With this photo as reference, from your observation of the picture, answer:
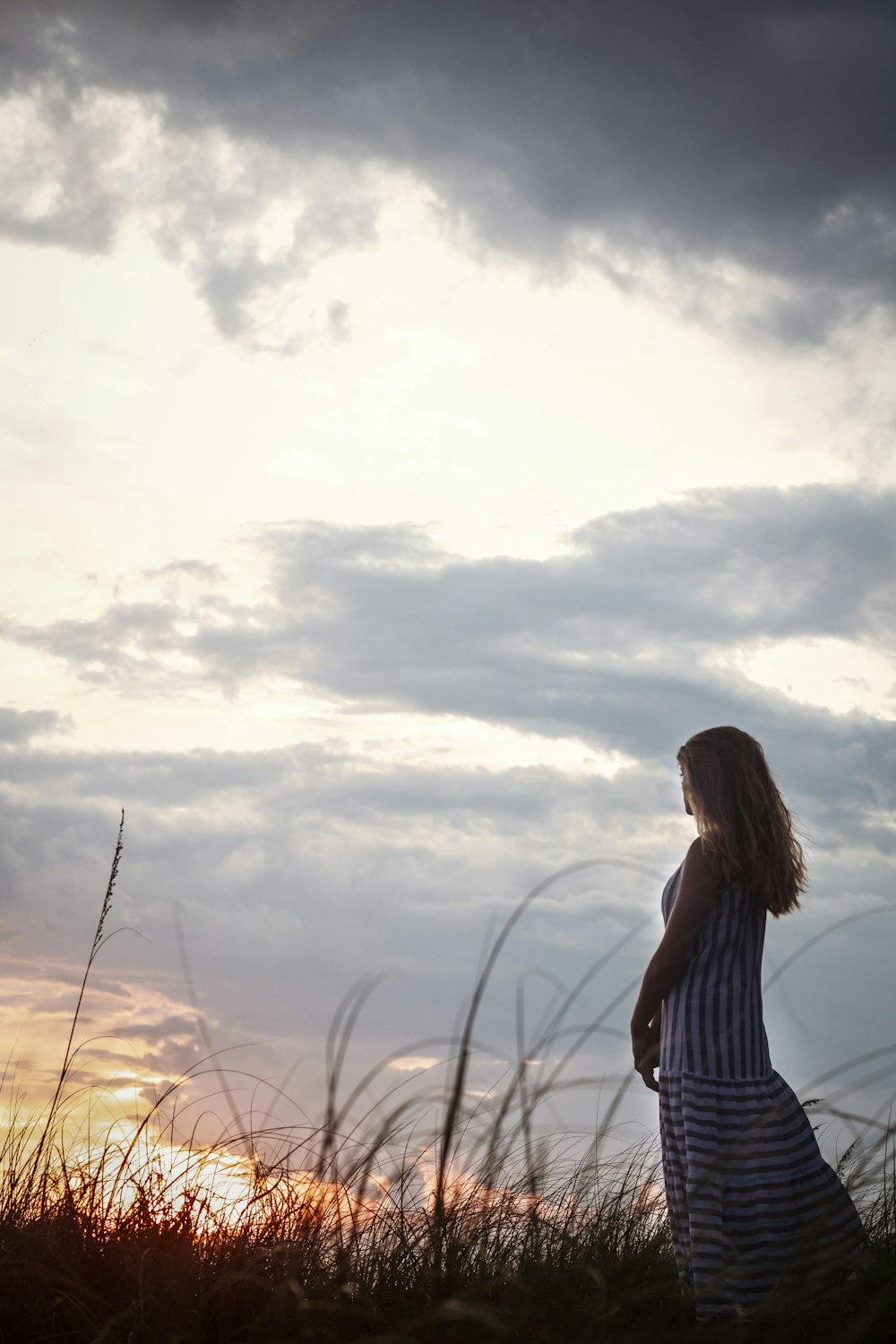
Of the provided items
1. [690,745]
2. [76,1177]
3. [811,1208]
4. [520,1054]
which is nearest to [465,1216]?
[520,1054]

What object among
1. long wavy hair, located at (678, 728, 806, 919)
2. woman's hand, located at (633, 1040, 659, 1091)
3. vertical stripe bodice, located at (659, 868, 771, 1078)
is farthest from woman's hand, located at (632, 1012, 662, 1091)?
long wavy hair, located at (678, 728, 806, 919)

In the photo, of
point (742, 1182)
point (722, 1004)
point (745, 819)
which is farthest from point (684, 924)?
point (742, 1182)

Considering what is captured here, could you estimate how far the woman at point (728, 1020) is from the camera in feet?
11.0

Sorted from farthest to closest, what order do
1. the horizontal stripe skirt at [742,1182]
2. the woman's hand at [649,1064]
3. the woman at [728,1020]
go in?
the woman's hand at [649,1064]
the woman at [728,1020]
the horizontal stripe skirt at [742,1182]

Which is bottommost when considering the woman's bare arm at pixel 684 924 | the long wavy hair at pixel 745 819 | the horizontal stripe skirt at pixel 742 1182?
the horizontal stripe skirt at pixel 742 1182

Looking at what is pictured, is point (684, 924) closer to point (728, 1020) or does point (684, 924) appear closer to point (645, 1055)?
point (728, 1020)

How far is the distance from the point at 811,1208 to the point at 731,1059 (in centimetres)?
48

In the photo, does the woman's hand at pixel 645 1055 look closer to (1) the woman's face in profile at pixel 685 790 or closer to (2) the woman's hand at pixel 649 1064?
(2) the woman's hand at pixel 649 1064

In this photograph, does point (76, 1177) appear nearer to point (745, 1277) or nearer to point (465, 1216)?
point (465, 1216)

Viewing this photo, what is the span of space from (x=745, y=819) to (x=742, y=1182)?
3.73 ft

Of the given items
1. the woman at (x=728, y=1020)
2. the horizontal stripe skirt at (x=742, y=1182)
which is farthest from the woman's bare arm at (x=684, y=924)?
the horizontal stripe skirt at (x=742, y=1182)

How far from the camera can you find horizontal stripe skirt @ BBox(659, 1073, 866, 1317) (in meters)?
3.16

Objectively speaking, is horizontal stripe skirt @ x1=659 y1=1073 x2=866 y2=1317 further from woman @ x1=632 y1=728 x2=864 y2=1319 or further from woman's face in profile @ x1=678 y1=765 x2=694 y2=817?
woman's face in profile @ x1=678 y1=765 x2=694 y2=817

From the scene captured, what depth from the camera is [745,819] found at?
3.60 m
